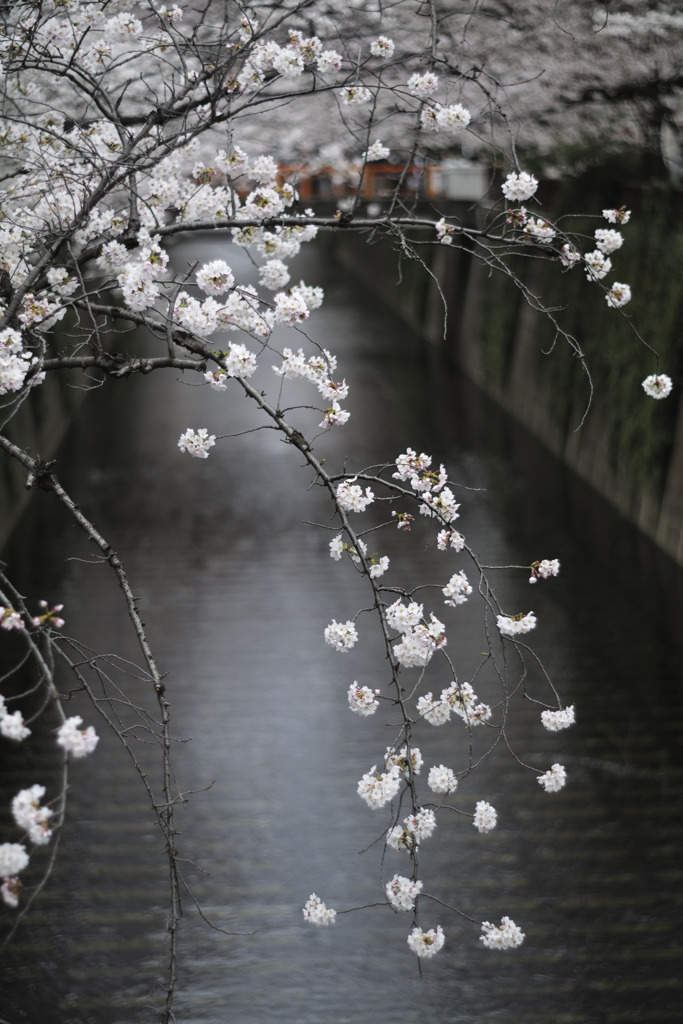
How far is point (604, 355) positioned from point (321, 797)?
4932 mm

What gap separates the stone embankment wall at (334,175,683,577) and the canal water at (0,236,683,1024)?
1.42 feet

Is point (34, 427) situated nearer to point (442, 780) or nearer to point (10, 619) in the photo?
point (442, 780)

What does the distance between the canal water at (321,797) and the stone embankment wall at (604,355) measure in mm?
434

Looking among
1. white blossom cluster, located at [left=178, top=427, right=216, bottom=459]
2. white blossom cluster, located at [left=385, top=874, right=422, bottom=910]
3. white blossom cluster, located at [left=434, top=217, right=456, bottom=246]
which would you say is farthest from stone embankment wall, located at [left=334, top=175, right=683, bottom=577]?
white blossom cluster, located at [left=385, top=874, right=422, bottom=910]

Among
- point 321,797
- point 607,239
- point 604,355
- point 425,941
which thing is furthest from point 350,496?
point 604,355

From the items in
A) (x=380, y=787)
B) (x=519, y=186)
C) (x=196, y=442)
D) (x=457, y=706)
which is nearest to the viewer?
(x=380, y=787)

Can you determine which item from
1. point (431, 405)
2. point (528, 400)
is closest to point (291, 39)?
point (528, 400)

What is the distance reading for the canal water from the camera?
373cm

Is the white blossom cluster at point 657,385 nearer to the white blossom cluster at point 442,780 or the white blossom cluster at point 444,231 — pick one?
the white blossom cluster at point 444,231

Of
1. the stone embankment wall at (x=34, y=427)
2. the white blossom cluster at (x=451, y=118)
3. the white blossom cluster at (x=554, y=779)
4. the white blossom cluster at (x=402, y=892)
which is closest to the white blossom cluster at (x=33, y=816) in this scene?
the white blossom cluster at (x=402, y=892)

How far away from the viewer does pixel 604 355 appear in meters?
8.70

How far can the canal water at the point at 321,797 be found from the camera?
147 inches

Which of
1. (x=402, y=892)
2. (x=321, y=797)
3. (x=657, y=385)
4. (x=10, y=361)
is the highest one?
(x=657, y=385)

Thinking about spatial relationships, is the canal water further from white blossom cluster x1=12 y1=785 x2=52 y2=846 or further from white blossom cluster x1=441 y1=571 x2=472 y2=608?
white blossom cluster x1=12 y1=785 x2=52 y2=846
